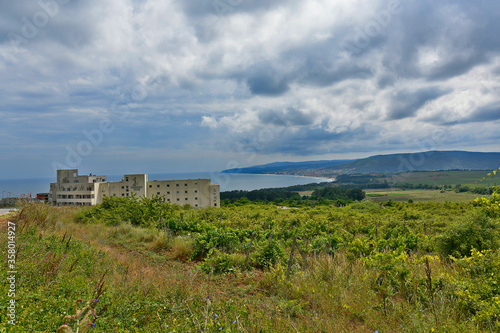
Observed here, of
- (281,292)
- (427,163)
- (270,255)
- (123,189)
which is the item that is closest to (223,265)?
(270,255)

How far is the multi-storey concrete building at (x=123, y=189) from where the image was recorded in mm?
53188

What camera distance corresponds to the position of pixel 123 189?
2176 inches

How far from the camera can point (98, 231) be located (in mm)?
12328

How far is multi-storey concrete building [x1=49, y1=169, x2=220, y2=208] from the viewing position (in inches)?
2094

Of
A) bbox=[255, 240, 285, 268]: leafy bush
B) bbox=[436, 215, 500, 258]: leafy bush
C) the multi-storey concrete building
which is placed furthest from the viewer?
the multi-storey concrete building

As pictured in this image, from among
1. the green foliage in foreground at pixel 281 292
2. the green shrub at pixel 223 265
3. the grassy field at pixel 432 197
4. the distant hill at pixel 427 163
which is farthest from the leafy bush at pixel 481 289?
the distant hill at pixel 427 163

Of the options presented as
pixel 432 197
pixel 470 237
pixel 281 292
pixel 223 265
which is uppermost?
pixel 470 237

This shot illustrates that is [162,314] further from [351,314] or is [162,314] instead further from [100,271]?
[351,314]

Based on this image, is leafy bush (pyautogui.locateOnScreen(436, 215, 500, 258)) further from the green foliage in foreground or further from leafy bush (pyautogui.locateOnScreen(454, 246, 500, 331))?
leafy bush (pyautogui.locateOnScreen(454, 246, 500, 331))

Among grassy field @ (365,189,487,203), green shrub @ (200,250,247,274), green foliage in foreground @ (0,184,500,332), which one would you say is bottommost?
grassy field @ (365,189,487,203)

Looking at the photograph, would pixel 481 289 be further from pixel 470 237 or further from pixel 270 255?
pixel 270 255

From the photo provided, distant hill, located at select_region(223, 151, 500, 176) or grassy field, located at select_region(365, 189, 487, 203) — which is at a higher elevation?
distant hill, located at select_region(223, 151, 500, 176)

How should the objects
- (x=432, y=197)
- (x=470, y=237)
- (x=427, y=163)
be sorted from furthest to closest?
(x=427, y=163), (x=432, y=197), (x=470, y=237)

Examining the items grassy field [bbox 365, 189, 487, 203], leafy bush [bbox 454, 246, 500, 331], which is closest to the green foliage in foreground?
leafy bush [bbox 454, 246, 500, 331]
